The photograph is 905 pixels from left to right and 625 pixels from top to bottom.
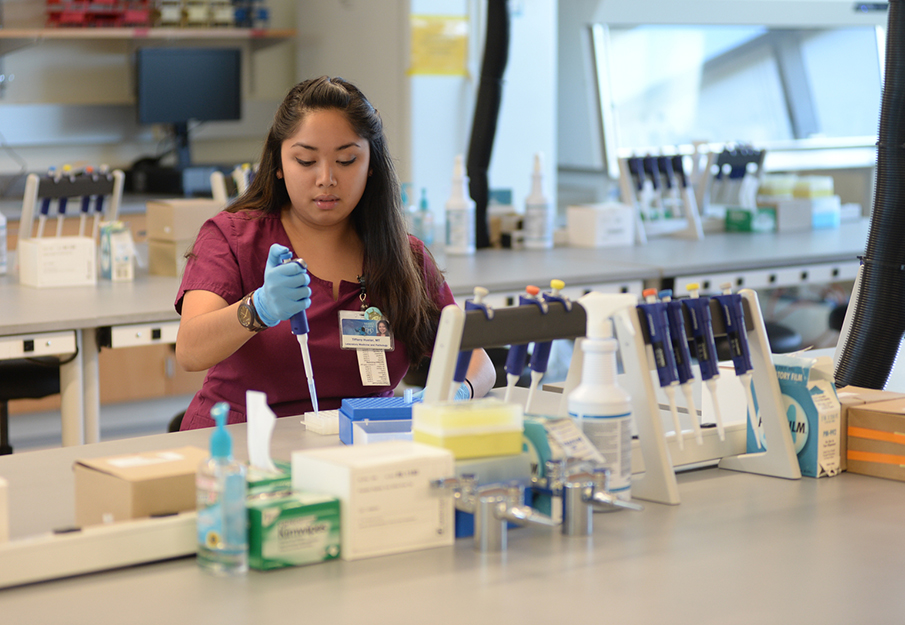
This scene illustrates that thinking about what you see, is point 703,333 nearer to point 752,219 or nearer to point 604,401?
point 604,401

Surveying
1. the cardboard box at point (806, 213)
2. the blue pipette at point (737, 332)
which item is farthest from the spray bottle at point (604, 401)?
the cardboard box at point (806, 213)

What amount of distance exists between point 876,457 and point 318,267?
965 millimetres

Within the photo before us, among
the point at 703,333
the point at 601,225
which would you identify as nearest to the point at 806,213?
the point at 601,225

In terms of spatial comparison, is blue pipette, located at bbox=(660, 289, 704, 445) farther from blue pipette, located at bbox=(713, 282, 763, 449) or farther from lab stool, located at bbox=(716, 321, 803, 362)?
lab stool, located at bbox=(716, 321, 803, 362)

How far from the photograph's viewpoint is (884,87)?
186 cm

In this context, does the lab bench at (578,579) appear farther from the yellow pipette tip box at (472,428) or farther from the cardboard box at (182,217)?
the cardboard box at (182,217)

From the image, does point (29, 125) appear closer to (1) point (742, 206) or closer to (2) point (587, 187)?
(2) point (587, 187)

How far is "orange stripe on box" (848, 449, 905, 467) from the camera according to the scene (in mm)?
1466

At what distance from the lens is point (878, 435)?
1479 mm

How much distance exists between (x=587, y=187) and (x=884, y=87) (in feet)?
11.5

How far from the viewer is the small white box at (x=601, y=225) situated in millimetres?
3939

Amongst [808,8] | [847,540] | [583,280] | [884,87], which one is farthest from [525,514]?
[808,8]

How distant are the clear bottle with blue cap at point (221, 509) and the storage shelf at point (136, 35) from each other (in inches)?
163

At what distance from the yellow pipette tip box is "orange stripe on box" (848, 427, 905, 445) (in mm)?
577
